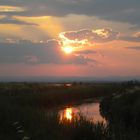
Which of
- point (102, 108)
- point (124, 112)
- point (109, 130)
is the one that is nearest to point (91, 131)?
point (109, 130)

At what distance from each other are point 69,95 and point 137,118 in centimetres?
3140

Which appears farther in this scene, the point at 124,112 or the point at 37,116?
the point at 124,112

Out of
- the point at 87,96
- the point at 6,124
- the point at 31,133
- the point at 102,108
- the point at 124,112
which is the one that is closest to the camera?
the point at 31,133

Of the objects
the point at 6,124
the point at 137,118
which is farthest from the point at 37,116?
the point at 137,118

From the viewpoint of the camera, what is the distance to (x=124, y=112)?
30359mm

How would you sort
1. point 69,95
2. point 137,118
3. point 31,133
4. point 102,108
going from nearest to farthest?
point 31,133 < point 137,118 < point 102,108 < point 69,95

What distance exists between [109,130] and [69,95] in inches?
1701

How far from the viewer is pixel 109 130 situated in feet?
47.1

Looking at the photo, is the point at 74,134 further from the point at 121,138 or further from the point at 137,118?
the point at 137,118

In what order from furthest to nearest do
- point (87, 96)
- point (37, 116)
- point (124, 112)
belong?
1. point (87, 96)
2. point (124, 112)
3. point (37, 116)

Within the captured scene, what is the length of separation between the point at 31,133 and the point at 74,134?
1536mm

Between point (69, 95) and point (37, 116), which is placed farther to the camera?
point (69, 95)

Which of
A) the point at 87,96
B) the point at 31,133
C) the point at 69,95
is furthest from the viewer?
the point at 87,96

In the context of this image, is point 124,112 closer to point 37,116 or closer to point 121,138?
point 37,116
